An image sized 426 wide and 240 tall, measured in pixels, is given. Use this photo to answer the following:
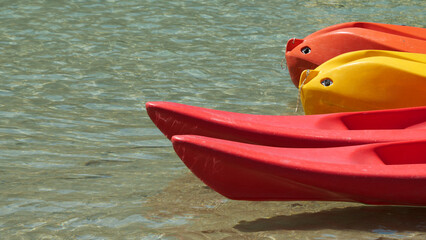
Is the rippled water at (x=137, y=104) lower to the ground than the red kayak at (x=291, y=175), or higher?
lower

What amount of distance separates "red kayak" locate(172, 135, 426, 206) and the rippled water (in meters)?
0.13

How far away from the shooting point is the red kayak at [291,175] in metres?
2.90

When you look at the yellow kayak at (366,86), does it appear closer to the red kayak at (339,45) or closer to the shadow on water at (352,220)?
the red kayak at (339,45)

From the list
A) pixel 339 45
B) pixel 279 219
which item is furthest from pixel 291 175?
pixel 339 45

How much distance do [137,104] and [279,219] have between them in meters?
2.17

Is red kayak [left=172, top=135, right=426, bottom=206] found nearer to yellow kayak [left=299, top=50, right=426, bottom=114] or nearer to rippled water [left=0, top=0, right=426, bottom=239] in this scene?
rippled water [left=0, top=0, right=426, bottom=239]

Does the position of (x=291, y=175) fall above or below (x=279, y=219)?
above

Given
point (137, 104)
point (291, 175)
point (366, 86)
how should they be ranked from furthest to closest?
1. point (137, 104)
2. point (366, 86)
3. point (291, 175)

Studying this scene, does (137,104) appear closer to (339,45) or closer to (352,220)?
(339,45)

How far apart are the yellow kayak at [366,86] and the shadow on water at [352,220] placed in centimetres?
102

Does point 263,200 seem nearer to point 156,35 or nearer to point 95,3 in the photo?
point 156,35

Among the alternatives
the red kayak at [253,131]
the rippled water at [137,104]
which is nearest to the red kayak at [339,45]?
the rippled water at [137,104]

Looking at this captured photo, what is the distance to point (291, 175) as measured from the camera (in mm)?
2922

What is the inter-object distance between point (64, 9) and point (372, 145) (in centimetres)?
582
